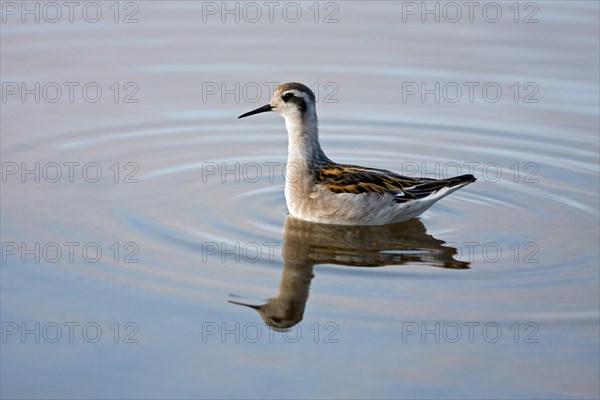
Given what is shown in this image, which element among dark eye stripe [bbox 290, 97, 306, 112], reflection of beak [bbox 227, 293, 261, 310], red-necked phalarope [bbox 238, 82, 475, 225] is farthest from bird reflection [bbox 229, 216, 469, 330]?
dark eye stripe [bbox 290, 97, 306, 112]

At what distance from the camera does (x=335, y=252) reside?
1187 cm

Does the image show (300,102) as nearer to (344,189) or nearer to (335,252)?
(344,189)

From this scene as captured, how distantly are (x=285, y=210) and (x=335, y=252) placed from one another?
154 centimetres

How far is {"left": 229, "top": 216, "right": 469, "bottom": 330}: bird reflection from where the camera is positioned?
33.9 ft

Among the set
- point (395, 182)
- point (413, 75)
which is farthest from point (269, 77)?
point (395, 182)

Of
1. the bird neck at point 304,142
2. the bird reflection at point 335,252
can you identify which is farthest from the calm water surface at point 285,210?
the bird neck at point 304,142

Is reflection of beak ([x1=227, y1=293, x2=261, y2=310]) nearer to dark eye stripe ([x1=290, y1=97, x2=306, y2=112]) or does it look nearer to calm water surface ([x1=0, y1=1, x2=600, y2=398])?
calm water surface ([x1=0, y1=1, x2=600, y2=398])

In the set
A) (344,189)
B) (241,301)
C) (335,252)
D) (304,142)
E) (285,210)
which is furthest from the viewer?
(304,142)

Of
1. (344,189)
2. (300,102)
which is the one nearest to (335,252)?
(344,189)

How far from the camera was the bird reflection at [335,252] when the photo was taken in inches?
406

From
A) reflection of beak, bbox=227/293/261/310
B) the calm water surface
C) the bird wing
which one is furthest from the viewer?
the bird wing

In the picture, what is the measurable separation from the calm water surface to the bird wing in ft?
1.48

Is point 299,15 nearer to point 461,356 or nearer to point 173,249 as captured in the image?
point 173,249

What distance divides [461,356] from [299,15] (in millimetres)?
10827
